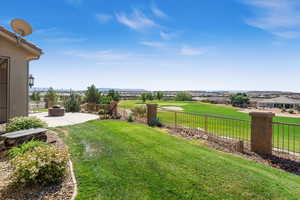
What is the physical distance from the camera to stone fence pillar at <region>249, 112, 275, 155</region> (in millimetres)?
5045

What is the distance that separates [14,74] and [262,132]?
29.9 feet

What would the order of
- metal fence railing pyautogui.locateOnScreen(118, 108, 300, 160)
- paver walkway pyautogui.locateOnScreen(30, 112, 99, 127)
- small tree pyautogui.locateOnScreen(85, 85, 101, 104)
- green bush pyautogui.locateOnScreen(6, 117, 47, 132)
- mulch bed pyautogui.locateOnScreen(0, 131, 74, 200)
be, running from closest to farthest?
1. mulch bed pyautogui.locateOnScreen(0, 131, 74, 200)
2. green bush pyautogui.locateOnScreen(6, 117, 47, 132)
3. metal fence railing pyautogui.locateOnScreen(118, 108, 300, 160)
4. paver walkway pyautogui.locateOnScreen(30, 112, 99, 127)
5. small tree pyautogui.locateOnScreen(85, 85, 101, 104)

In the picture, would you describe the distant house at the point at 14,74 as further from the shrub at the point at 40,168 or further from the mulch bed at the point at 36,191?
the shrub at the point at 40,168

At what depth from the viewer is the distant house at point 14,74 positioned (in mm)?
5996

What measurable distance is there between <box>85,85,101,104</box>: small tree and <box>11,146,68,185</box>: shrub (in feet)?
51.0

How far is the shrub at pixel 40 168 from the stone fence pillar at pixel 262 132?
555 cm

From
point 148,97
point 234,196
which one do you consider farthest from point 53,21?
point 148,97

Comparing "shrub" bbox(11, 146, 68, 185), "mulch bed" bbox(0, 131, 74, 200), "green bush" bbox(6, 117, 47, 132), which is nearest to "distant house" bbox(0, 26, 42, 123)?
"green bush" bbox(6, 117, 47, 132)

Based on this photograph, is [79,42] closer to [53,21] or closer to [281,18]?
[53,21]

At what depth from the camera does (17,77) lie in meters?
6.29

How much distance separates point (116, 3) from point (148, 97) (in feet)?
128

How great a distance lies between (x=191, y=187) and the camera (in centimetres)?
280

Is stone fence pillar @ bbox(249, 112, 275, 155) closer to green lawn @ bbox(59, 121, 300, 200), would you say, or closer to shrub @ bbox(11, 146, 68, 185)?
green lawn @ bbox(59, 121, 300, 200)

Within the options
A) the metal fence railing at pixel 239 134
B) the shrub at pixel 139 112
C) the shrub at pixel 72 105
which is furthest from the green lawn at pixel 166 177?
the shrub at pixel 72 105
